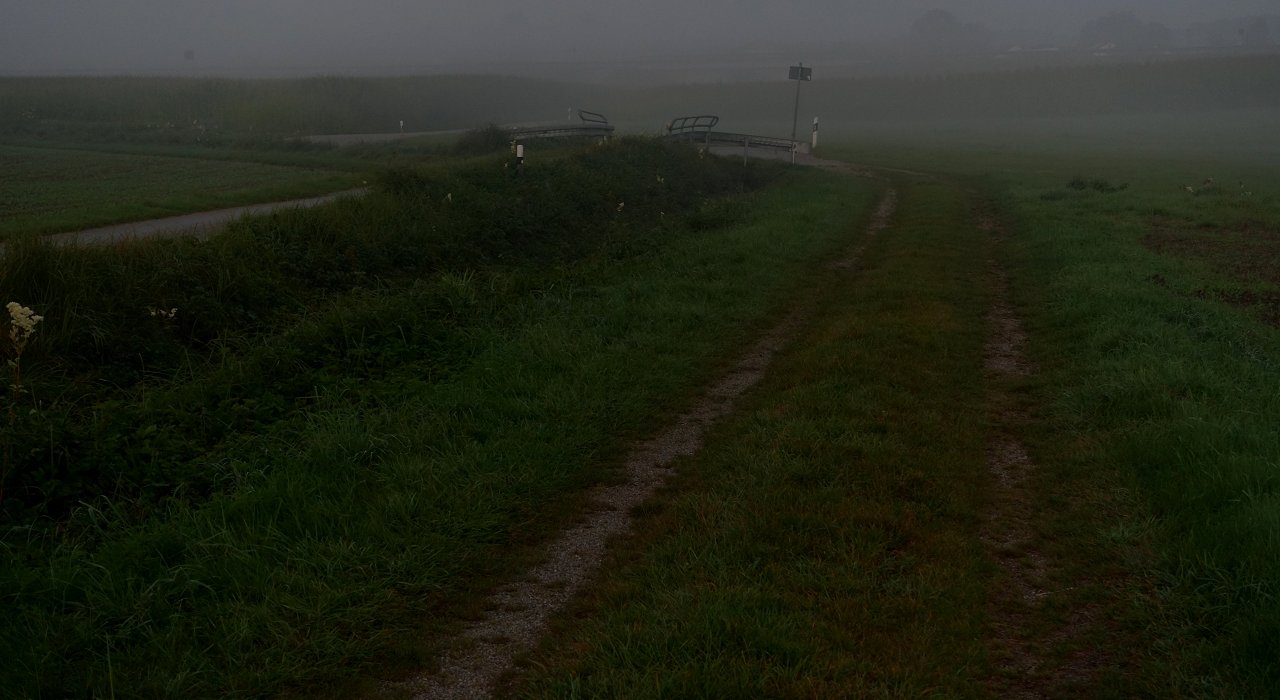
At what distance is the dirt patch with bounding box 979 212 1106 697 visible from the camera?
3.59 m

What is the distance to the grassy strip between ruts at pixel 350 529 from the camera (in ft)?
12.3

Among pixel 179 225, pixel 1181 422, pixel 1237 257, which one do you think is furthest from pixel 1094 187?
pixel 179 225

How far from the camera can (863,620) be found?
3885 millimetres

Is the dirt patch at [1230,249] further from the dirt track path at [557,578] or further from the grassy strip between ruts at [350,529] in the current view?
the dirt track path at [557,578]

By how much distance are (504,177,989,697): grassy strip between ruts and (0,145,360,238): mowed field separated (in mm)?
7956

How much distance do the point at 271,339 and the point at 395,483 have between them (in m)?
3.90

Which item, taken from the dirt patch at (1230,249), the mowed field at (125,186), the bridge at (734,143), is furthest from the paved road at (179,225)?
the bridge at (734,143)

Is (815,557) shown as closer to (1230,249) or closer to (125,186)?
(1230,249)

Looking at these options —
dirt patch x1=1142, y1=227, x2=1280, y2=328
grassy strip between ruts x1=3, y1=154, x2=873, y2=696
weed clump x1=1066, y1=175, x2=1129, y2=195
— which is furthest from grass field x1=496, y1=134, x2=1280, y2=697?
weed clump x1=1066, y1=175, x2=1129, y2=195

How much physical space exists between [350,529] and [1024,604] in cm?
334

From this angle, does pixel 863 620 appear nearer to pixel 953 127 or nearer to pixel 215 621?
pixel 215 621

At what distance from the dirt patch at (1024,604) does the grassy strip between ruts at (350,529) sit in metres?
2.35

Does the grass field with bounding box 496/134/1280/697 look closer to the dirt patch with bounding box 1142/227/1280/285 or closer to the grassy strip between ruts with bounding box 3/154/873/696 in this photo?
the grassy strip between ruts with bounding box 3/154/873/696

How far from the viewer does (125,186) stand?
1956 cm
